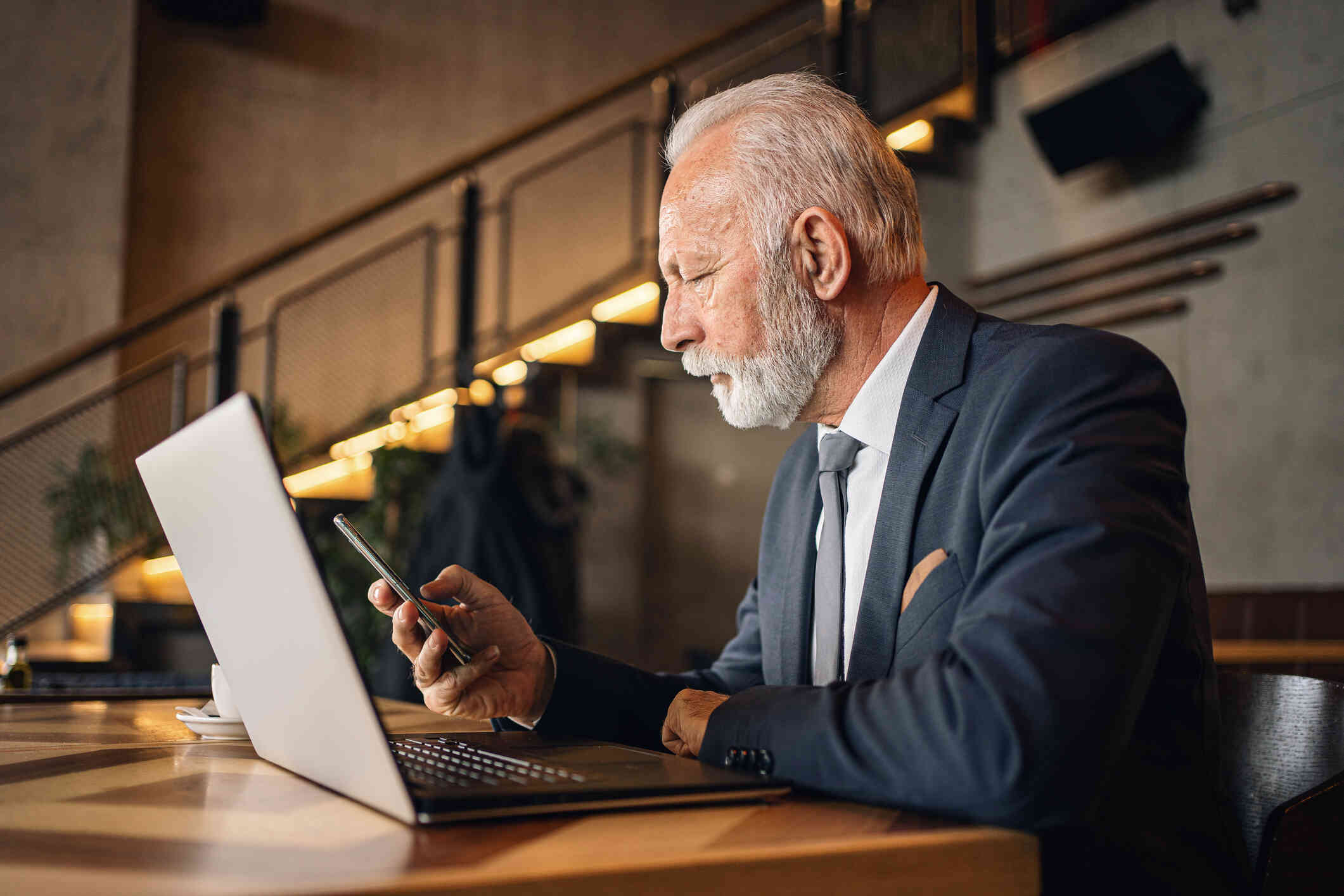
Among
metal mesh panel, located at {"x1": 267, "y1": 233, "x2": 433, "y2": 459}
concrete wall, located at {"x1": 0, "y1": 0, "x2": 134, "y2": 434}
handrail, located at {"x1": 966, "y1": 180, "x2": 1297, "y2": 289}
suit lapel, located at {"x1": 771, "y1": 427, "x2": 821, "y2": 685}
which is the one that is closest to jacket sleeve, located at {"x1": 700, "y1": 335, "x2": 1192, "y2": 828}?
suit lapel, located at {"x1": 771, "y1": 427, "x2": 821, "y2": 685}

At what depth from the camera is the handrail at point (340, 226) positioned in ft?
12.4

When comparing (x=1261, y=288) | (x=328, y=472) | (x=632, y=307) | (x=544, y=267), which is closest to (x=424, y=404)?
(x=328, y=472)

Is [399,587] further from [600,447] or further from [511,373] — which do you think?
[600,447]

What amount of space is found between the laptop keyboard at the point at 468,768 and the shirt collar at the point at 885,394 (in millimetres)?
579

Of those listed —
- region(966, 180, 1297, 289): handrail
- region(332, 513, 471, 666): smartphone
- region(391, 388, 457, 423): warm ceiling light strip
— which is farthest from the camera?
region(391, 388, 457, 423): warm ceiling light strip

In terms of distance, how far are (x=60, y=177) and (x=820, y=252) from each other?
589 cm

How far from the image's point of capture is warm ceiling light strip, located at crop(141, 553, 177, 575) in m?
4.79

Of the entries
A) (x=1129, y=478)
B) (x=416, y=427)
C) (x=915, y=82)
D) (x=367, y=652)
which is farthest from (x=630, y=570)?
(x=1129, y=478)

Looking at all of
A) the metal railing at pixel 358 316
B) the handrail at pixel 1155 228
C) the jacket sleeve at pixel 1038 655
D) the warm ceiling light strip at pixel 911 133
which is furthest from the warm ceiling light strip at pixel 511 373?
the jacket sleeve at pixel 1038 655

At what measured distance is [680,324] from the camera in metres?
1.39

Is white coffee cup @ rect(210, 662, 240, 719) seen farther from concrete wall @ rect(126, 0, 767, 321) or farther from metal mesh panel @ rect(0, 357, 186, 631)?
concrete wall @ rect(126, 0, 767, 321)

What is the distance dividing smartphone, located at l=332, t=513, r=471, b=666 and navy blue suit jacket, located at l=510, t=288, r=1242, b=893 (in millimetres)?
144

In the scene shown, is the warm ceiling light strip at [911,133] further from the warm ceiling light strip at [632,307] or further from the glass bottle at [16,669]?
the glass bottle at [16,669]

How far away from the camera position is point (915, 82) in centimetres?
516
